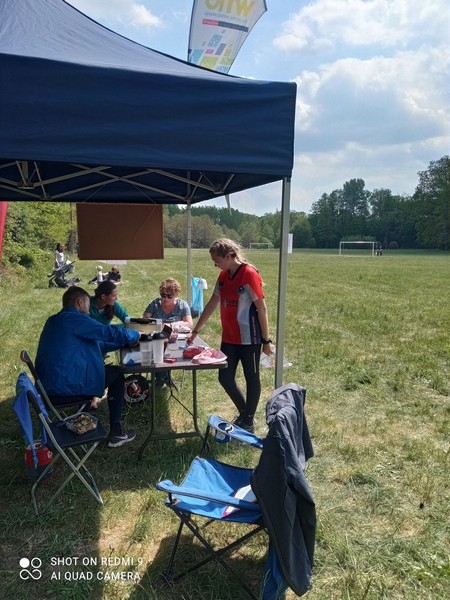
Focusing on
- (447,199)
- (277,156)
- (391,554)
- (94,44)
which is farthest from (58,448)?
(447,199)

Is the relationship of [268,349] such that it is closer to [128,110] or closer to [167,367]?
[167,367]

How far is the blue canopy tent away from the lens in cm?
228

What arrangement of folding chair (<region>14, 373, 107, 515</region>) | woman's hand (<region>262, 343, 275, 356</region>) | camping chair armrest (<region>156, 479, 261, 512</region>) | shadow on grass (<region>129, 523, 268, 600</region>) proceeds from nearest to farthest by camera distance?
1. camping chair armrest (<region>156, 479, 261, 512</region>)
2. shadow on grass (<region>129, 523, 268, 600</region>)
3. folding chair (<region>14, 373, 107, 515</region>)
4. woman's hand (<region>262, 343, 275, 356</region>)

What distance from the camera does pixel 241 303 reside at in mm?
3350

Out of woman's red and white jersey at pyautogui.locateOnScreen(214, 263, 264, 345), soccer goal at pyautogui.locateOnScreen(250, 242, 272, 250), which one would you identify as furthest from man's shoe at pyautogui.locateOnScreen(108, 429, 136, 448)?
soccer goal at pyautogui.locateOnScreen(250, 242, 272, 250)

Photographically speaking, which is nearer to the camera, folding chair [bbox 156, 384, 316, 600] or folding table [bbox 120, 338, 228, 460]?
folding chair [bbox 156, 384, 316, 600]

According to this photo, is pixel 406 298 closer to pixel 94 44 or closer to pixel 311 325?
pixel 311 325

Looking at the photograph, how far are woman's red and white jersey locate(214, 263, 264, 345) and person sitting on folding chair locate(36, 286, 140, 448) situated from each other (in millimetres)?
739

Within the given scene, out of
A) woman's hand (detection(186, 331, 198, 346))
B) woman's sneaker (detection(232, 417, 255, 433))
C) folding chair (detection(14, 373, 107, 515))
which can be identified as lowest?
woman's sneaker (detection(232, 417, 255, 433))

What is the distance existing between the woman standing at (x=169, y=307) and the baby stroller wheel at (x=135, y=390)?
0.63m

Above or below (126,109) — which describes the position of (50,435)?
below

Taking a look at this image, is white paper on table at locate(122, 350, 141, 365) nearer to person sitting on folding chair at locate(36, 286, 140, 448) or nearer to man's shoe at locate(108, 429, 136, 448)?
person sitting on folding chair at locate(36, 286, 140, 448)

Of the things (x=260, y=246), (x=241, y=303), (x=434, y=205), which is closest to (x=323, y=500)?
(x=241, y=303)

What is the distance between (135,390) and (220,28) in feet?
19.7
